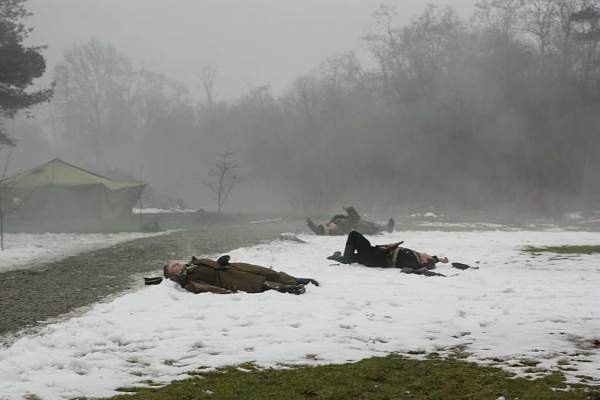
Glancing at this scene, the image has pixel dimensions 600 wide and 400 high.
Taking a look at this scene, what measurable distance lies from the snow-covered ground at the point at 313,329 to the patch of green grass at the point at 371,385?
270 millimetres

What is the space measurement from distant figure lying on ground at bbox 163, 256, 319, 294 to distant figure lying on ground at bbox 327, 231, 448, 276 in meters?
2.39

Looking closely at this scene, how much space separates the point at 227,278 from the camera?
7395 mm

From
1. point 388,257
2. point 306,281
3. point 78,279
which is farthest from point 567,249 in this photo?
point 78,279

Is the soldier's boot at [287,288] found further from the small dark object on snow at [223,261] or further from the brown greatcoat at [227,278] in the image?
the small dark object on snow at [223,261]

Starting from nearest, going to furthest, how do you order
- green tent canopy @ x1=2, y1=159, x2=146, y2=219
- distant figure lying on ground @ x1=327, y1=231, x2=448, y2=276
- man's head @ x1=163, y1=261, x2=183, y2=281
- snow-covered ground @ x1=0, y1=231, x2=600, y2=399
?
snow-covered ground @ x1=0, y1=231, x2=600, y2=399
man's head @ x1=163, y1=261, x2=183, y2=281
distant figure lying on ground @ x1=327, y1=231, x2=448, y2=276
green tent canopy @ x1=2, y1=159, x2=146, y2=219

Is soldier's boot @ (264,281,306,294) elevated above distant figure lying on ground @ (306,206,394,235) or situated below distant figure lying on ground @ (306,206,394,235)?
below

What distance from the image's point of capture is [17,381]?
393 cm

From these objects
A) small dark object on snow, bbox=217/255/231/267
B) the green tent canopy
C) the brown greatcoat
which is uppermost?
the green tent canopy

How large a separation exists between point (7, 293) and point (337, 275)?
535 centimetres

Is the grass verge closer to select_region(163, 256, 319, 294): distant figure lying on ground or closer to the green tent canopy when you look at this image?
select_region(163, 256, 319, 294): distant figure lying on ground

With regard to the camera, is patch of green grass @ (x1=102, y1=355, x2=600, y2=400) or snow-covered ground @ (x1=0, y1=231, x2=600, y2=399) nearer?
patch of green grass @ (x1=102, y1=355, x2=600, y2=400)

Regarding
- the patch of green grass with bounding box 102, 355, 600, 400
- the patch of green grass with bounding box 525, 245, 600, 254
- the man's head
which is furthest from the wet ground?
the patch of green grass with bounding box 525, 245, 600, 254

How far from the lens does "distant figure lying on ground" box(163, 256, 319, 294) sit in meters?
7.25

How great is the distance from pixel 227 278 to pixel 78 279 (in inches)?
155
